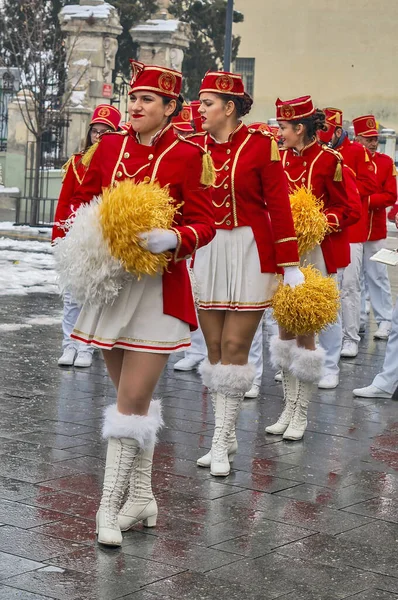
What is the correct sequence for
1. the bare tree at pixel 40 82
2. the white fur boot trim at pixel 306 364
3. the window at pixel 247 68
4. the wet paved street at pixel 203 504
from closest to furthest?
the wet paved street at pixel 203 504, the white fur boot trim at pixel 306 364, the bare tree at pixel 40 82, the window at pixel 247 68

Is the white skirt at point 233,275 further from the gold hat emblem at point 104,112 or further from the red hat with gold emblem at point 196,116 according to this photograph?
the red hat with gold emblem at point 196,116

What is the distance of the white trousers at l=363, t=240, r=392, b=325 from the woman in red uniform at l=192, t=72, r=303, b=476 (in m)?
5.62

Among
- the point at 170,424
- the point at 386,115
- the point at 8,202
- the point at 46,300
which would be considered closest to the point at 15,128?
the point at 8,202

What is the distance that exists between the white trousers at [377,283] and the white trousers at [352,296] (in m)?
1.01

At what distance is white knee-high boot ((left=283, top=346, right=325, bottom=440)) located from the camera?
7.35 m

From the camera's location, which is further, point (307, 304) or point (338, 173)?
point (338, 173)

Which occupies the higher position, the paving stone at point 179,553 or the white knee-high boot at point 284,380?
the white knee-high boot at point 284,380

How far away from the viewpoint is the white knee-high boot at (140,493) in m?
→ 5.38

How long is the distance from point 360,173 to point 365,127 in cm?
75

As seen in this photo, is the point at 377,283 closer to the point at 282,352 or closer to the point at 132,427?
the point at 282,352

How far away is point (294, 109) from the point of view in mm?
7473

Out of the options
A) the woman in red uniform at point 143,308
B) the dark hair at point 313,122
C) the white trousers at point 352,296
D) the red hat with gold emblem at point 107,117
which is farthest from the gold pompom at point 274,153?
the white trousers at point 352,296

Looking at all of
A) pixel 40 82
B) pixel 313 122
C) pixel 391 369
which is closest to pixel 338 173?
pixel 313 122

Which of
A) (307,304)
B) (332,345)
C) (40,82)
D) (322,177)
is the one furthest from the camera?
(40,82)
